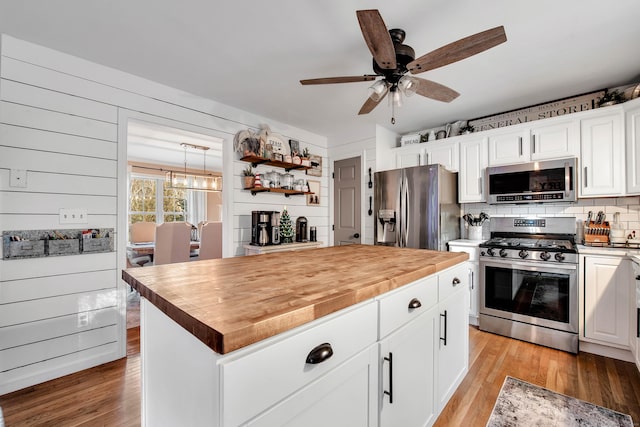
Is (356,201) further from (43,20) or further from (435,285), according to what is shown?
(43,20)

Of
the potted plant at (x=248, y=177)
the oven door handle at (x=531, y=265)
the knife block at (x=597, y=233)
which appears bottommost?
the oven door handle at (x=531, y=265)

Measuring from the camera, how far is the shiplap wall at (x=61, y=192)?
2.02 m

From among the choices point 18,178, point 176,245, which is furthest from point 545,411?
point 176,245

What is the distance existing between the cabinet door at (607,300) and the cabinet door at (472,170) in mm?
1188

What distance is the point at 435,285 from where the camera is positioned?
1536 millimetres

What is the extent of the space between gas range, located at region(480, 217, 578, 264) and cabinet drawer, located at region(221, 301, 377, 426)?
2491mm

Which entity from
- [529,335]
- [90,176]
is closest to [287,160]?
[90,176]

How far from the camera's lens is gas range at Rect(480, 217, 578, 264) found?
2.60 meters

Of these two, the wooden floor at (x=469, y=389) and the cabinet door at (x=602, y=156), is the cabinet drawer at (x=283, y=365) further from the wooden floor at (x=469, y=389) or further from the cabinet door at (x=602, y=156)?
the cabinet door at (x=602, y=156)

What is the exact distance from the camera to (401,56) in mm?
1843

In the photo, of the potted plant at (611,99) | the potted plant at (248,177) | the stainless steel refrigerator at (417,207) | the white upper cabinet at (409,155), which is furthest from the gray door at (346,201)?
the potted plant at (611,99)

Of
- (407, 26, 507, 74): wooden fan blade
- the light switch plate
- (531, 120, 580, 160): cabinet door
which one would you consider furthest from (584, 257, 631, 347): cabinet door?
the light switch plate

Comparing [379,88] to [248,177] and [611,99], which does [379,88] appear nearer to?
[248,177]

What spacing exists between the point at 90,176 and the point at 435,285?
2731mm
